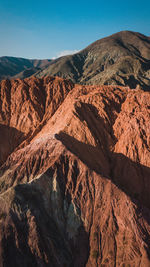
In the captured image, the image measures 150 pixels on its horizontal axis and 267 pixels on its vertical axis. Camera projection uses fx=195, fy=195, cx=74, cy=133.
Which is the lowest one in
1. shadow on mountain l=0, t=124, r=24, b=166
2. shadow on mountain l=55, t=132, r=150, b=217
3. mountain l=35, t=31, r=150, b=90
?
shadow on mountain l=55, t=132, r=150, b=217

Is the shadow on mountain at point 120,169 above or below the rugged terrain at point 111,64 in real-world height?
below

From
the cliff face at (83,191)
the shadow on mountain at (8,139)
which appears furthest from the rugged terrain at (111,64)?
the cliff face at (83,191)

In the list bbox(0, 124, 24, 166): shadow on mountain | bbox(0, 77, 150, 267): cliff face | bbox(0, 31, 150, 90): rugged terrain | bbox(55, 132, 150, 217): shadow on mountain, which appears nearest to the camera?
bbox(0, 77, 150, 267): cliff face

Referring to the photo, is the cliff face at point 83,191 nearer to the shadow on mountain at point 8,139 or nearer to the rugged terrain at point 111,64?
the shadow on mountain at point 8,139

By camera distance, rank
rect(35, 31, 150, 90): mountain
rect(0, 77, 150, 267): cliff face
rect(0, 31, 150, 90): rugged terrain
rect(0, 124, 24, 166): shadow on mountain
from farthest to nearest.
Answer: rect(35, 31, 150, 90): mountain < rect(0, 31, 150, 90): rugged terrain < rect(0, 124, 24, 166): shadow on mountain < rect(0, 77, 150, 267): cliff face

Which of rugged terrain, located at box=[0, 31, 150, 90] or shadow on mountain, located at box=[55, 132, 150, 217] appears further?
rugged terrain, located at box=[0, 31, 150, 90]

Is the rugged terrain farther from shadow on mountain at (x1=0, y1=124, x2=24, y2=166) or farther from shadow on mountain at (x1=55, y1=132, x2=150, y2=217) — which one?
shadow on mountain at (x1=55, y1=132, x2=150, y2=217)

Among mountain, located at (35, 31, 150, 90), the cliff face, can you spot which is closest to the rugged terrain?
mountain, located at (35, 31, 150, 90)
